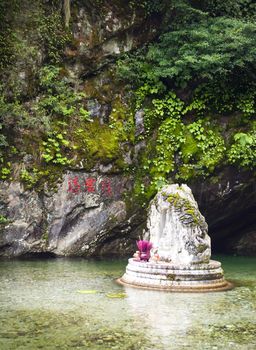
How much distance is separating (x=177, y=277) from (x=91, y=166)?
6.06 meters

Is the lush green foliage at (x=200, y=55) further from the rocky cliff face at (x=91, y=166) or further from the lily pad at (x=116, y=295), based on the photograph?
the lily pad at (x=116, y=295)

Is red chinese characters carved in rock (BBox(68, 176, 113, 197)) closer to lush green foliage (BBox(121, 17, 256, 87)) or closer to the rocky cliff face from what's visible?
the rocky cliff face

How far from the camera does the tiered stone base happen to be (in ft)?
33.0

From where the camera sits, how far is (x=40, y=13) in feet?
53.9

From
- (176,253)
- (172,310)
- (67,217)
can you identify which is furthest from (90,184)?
(172,310)

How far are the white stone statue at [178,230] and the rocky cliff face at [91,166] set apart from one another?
13.4 ft

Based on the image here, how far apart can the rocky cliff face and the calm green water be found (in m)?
3.27

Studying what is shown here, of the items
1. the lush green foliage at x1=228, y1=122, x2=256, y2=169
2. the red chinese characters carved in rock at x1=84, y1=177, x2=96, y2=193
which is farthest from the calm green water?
the lush green foliage at x1=228, y1=122, x2=256, y2=169

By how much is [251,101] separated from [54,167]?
635 centimetres

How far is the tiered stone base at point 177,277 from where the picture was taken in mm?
10070

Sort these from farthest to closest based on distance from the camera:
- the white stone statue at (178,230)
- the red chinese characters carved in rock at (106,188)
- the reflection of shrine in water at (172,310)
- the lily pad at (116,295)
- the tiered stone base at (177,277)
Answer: the red chinese characters carved in rock at (106,188) < the white stone statue at (178,230) < the tiered stone base at (177,277) < the lily pad at (116,295) < the reflection of shrine in water at (172,310)

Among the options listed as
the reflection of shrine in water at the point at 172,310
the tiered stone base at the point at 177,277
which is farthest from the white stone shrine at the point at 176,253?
the reflection of shrine in water at the point at 172,310

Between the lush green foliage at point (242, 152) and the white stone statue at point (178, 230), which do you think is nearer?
the white stone statue at point (178, 230)

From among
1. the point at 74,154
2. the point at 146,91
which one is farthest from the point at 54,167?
the point at 146,91
